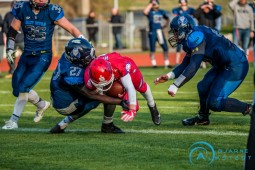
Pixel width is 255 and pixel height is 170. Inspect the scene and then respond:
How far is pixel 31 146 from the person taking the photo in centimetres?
847

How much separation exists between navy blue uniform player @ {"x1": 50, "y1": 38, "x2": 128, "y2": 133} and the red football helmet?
0.89 feet

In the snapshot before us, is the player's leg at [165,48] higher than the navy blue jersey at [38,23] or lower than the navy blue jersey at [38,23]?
lower

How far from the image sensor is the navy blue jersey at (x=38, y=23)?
10219 mm

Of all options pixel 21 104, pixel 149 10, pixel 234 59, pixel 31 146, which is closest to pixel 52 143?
pixel 31 146

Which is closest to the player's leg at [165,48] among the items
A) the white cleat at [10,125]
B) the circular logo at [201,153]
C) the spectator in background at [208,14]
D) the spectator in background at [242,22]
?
the spectator in background at [208,14]

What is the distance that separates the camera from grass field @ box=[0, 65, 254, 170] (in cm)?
736

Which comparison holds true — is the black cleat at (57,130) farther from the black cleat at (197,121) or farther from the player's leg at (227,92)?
the player's leg at (227,92)

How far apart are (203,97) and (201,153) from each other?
2.15 metres

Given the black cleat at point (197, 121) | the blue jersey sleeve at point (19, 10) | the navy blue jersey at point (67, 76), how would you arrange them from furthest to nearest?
the blue jersey sleeve at point (19, 10)
the black cleat at point (197, 121)
the navy blue jersey at point (67, 76)

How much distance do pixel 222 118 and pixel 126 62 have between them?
8.31 feet

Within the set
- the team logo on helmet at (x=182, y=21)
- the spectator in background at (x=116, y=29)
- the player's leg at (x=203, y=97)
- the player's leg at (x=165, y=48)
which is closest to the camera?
the team logo on helmet at (x=182, y=21)

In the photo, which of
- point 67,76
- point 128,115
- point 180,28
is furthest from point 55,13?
point 128,115

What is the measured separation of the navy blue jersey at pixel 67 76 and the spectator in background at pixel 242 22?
Answer: 11287 millimetres

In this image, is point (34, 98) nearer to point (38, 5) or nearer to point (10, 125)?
point (10, 125)
